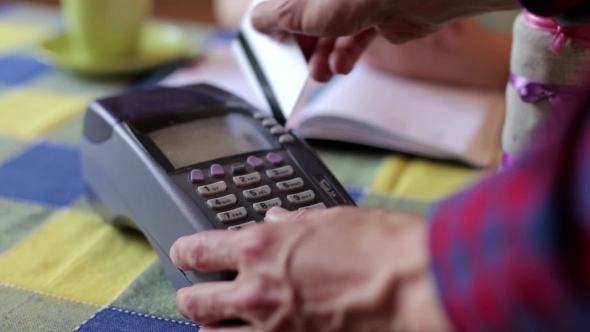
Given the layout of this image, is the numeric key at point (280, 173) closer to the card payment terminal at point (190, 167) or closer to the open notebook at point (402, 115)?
the card payment terminal at point (190, 167)

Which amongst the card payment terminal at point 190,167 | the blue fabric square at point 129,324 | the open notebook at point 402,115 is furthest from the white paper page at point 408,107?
the blue fabric square at point 129,324

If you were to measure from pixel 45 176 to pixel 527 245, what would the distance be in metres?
0.45

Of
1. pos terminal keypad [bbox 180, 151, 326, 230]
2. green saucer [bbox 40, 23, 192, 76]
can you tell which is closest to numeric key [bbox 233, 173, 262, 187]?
pos terminal keypad [bbox 180, 151, 326, 230]

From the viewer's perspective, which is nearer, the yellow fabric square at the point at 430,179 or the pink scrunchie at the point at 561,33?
the pink scrunchie at the point at 561,33

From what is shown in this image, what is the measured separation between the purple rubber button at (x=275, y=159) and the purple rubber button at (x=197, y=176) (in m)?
0.05

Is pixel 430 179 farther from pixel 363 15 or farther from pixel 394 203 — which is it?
pixel 363 15

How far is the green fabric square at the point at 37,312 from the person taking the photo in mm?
365

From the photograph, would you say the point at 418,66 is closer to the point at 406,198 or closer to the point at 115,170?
the point at 406,198

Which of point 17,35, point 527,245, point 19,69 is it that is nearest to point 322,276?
point 527,245

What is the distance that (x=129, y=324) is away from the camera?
37 centimetres

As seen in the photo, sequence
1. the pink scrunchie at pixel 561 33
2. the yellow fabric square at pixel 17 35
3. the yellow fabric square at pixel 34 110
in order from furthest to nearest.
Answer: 1. the yellow fabric square at pixel 17 35
2. the yellow fabric square at pixel 34 110
3. the pink scrunchie at pixel 561 33

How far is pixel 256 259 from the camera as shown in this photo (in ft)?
0.96

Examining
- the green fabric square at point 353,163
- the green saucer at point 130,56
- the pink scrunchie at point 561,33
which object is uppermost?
the pink scrunchie at point 561,33

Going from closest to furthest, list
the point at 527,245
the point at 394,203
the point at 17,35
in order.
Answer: the point at 527,245, the point at 394,203, the point at 17,35
